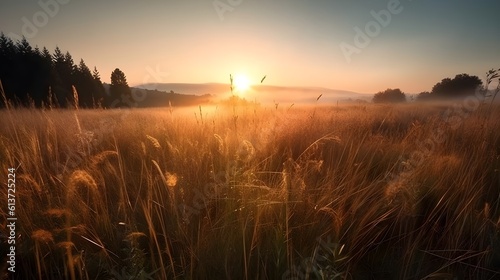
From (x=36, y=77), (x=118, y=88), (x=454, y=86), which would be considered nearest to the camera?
(x=36, y=77)

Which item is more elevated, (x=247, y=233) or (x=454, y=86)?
(x=454, y=86)

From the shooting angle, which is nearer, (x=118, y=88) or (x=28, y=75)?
(x=28, y=75)

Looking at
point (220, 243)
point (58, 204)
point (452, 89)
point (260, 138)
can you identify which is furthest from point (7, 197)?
point (452, 89)

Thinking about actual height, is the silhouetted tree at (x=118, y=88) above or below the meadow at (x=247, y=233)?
above

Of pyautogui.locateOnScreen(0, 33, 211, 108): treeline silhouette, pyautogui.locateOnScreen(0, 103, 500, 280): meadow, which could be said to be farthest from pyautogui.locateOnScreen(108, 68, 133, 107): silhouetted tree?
pyautogui.locateOnScreen(0, 103, 500, 280): meadow

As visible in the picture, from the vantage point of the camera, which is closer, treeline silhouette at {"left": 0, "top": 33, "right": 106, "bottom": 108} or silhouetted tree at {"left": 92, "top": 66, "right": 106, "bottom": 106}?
treeline silhouette at {"left": 0, "top": 33, "right": 106, "bottom": 108}

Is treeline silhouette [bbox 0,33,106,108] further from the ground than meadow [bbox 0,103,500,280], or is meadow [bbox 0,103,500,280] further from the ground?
treeline silhouette [bbox 0,33,106,108]

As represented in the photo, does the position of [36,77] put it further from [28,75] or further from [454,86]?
[454,86]

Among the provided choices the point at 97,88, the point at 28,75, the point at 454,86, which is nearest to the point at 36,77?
the point at 28,75

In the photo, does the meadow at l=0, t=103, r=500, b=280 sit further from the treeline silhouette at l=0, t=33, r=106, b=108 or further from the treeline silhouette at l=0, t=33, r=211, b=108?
the treeline silhouette at l=0, t=33, r=106, b=108

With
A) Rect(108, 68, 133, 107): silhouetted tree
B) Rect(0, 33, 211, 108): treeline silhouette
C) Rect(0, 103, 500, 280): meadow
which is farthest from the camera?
Rect(108, 68, 133, 107): silhouetted tree

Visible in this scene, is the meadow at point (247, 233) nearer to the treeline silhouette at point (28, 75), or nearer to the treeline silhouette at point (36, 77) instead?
the treeline silhouette at point (36, 77)

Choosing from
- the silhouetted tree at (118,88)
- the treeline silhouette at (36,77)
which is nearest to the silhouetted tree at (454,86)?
the treeline silhouette at (36,77)

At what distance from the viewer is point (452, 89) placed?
83.4ft
